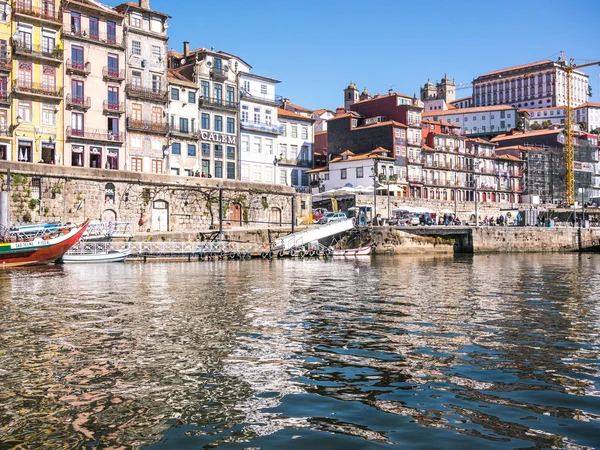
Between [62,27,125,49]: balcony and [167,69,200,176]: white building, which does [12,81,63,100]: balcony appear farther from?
[167,69,200,176]: white building

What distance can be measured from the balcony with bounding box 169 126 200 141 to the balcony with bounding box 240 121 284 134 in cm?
710

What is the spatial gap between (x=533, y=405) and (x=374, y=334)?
5519 millimetres

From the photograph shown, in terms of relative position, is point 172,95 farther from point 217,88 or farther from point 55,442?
point 55,442

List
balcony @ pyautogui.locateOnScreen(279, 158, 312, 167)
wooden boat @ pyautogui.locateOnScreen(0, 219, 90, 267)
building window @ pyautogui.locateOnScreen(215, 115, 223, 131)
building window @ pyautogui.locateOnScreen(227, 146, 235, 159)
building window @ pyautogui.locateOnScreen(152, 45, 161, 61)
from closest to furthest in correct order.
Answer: wooden boat @ pyautogui.locateOnScreen(0, 219, 90, 267) < building window @ pyautogui.locateOnScreen(152, 45, 161, 61) < building window @ pyautogui.locateOnScreen(215, 115, 223, 131) < building window @ pyautogui.locateOnScreen(227, 146, 235, 159) < balcony @ pyautogui.locateOnScreen(279, 158, 312, 167)

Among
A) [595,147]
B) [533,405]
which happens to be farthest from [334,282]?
[595,147]

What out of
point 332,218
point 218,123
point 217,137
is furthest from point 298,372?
point 218,123

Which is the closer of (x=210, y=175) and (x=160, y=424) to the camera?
(x=160, y=424)

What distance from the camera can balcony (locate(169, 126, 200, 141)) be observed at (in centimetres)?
5897

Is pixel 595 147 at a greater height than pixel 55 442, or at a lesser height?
greater

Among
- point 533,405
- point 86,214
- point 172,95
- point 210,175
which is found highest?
point 172,95

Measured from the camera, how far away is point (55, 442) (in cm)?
711

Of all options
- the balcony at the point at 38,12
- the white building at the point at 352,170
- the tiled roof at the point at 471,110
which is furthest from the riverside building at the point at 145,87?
the tiled roof at the point at 471,110

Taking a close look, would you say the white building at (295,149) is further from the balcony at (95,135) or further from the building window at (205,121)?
the balcony at (95,135)

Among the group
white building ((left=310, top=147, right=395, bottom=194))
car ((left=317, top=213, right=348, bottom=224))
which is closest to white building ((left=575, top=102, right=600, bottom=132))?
white building ((left=310, top=147, right=395, bottom=194))
